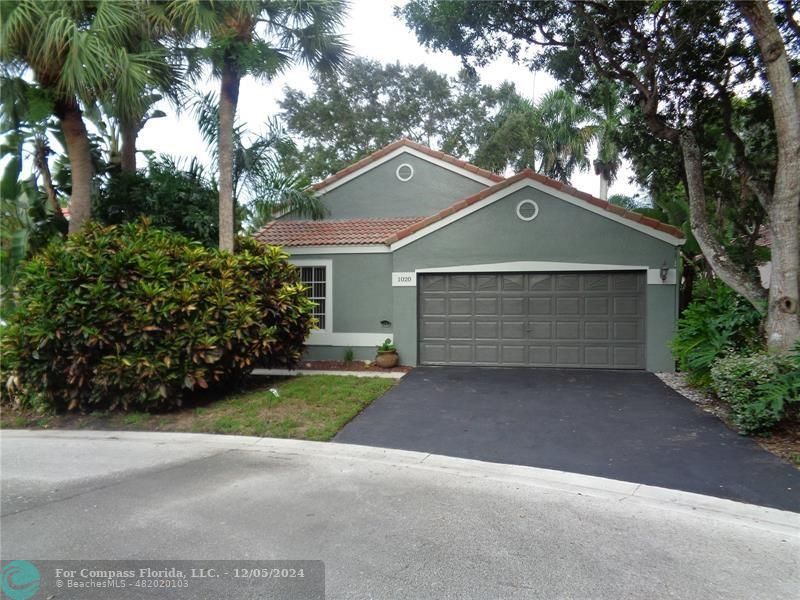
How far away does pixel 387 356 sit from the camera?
12.1 m

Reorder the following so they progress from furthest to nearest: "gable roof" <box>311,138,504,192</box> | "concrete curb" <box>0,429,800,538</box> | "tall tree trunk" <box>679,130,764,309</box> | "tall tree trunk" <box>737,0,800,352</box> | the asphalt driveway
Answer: "gable roof" <box>311,138,504,192</box> < "tall tree trunk" <box>679,130,764,309</box> < "tall tree trunk" <box>737,0,800,352</box> < the asphalt driveway < "concrete curb" <box>0,429,800,538</box>

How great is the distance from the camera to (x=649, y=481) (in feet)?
18.2

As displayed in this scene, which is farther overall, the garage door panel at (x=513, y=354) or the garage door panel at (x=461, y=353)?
the garage door panel at (x=461, y=353)

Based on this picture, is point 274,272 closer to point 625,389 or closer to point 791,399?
point 625,389

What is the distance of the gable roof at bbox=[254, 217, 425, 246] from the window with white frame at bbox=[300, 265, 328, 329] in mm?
664

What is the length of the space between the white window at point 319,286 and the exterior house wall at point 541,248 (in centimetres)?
186

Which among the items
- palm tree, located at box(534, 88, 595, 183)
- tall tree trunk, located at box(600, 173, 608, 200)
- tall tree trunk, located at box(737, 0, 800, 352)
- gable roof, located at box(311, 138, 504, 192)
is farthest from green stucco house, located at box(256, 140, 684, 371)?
tall tree trunk, located at box(600, 173, 608, 200)

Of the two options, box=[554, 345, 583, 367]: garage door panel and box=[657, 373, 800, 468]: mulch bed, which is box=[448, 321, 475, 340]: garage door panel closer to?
box=[554, 345, 583, 367]: garage door panel

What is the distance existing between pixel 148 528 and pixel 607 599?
12.0 feet

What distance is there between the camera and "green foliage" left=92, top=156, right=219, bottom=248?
11125 mm

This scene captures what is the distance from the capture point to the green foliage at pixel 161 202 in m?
11.1

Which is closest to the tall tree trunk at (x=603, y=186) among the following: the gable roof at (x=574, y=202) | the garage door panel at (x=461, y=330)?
the gable roof at (x=574, y=202)

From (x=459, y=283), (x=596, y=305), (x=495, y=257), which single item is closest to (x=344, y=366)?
(x=459, y=283)

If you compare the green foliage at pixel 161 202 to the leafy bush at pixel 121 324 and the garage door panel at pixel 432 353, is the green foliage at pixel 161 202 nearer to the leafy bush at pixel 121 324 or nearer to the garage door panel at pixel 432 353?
the leafy bush at pixel 121 324
